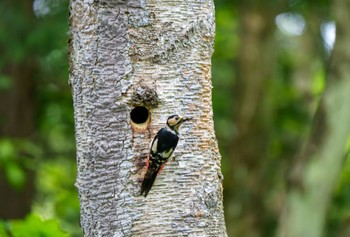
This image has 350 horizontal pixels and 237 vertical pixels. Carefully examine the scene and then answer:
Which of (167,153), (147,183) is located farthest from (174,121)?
(147,183)

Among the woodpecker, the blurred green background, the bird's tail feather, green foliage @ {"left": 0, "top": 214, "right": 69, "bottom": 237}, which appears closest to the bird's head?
the woodpecker

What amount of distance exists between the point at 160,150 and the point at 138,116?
138 millimetres

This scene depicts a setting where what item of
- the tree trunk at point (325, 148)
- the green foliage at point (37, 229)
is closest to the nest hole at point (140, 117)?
the green foliage at point (37, 229)

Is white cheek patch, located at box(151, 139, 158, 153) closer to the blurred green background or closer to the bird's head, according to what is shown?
the bird's head

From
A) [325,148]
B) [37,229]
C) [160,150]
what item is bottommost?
[325,148]

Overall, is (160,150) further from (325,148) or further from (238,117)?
(238,117)

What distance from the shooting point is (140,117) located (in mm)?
2396

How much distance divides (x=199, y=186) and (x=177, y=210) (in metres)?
0.11

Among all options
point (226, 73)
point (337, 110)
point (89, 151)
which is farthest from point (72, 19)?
point (226, 73)

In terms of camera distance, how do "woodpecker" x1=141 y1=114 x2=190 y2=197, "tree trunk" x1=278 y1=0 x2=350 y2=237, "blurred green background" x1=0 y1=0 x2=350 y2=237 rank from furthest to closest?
"blurred green background" x1=0 y1=0 x2=350 y2=237 → "tree trunk" x1=278 y1=0 x2=350 y2=237 → "woodpecker" x1=141 y1=114 x2=190 y2=197

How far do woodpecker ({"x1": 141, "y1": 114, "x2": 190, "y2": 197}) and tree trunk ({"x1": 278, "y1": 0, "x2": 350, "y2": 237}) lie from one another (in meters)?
3.59

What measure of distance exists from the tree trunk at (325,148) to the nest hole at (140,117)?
3580mm

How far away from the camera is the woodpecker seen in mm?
2338

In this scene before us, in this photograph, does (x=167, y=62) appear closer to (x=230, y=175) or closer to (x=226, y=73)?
(x=230, y=175)
